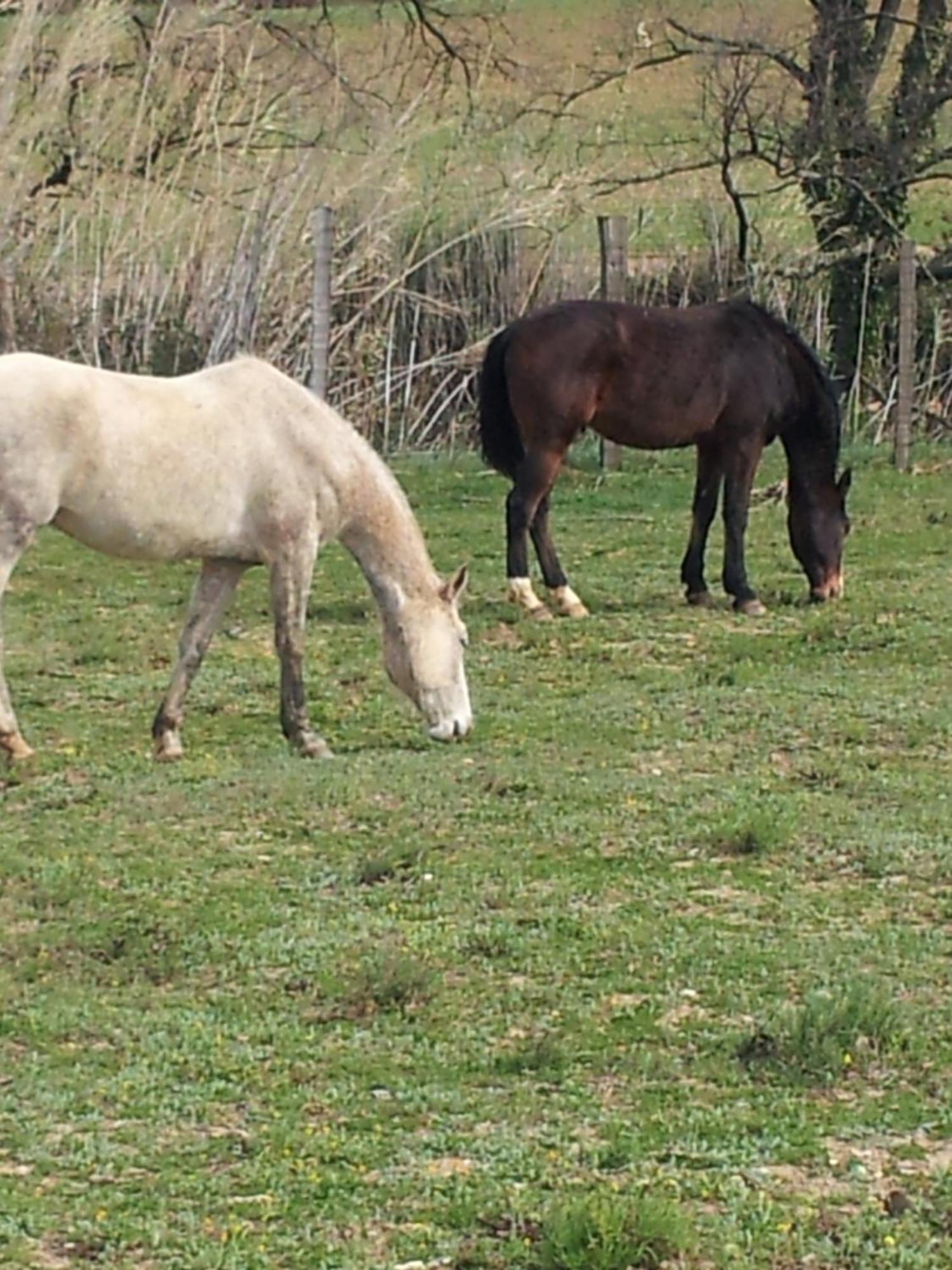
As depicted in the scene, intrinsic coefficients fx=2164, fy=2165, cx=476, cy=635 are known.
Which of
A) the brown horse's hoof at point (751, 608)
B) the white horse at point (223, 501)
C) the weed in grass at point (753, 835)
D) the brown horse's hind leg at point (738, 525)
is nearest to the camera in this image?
the weed in grass at point (753, 835)

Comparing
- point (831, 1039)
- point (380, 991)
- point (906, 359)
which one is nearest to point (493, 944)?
point (380, 991)

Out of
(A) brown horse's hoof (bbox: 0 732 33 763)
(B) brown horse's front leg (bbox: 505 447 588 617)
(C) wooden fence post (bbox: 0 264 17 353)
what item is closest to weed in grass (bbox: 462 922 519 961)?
(A) brown horse's hoof (bbox: 0 732 33 763)

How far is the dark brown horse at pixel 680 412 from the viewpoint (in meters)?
10.3

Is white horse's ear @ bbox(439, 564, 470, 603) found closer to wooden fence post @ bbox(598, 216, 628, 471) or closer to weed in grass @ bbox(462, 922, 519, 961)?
weed in grass @ bbox(462, 922, 519, 961)

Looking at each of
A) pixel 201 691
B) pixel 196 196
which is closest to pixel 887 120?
pixel 196 196

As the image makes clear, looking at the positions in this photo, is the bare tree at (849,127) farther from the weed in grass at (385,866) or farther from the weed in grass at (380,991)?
the weed in grass at (380,991)

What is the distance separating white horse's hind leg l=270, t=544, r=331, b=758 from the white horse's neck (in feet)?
0.71

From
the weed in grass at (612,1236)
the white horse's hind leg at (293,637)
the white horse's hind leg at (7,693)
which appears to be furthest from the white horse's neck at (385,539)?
the weed in grass at (612,1236)

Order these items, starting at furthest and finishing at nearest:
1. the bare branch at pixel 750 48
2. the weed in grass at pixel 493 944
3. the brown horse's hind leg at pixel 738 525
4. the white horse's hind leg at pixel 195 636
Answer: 1. the bare branch at pixel 750 48
2. the brown horse's hind leg at pixel 738 525
3. the white horse's hind leg at pixel 195 636
4. the weed in grass at pixel 493 944

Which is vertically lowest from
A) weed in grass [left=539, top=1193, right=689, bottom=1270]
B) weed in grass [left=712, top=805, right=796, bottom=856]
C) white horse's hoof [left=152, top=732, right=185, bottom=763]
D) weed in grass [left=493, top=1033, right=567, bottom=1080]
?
white horse's hoof [left=152, top=732, right=185, bottom=763]

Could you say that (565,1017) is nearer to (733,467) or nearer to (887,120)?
(733,467)

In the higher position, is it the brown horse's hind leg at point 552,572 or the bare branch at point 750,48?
the bare branch at point 750,48

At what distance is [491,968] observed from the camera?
518 cm

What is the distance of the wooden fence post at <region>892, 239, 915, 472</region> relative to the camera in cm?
1580
